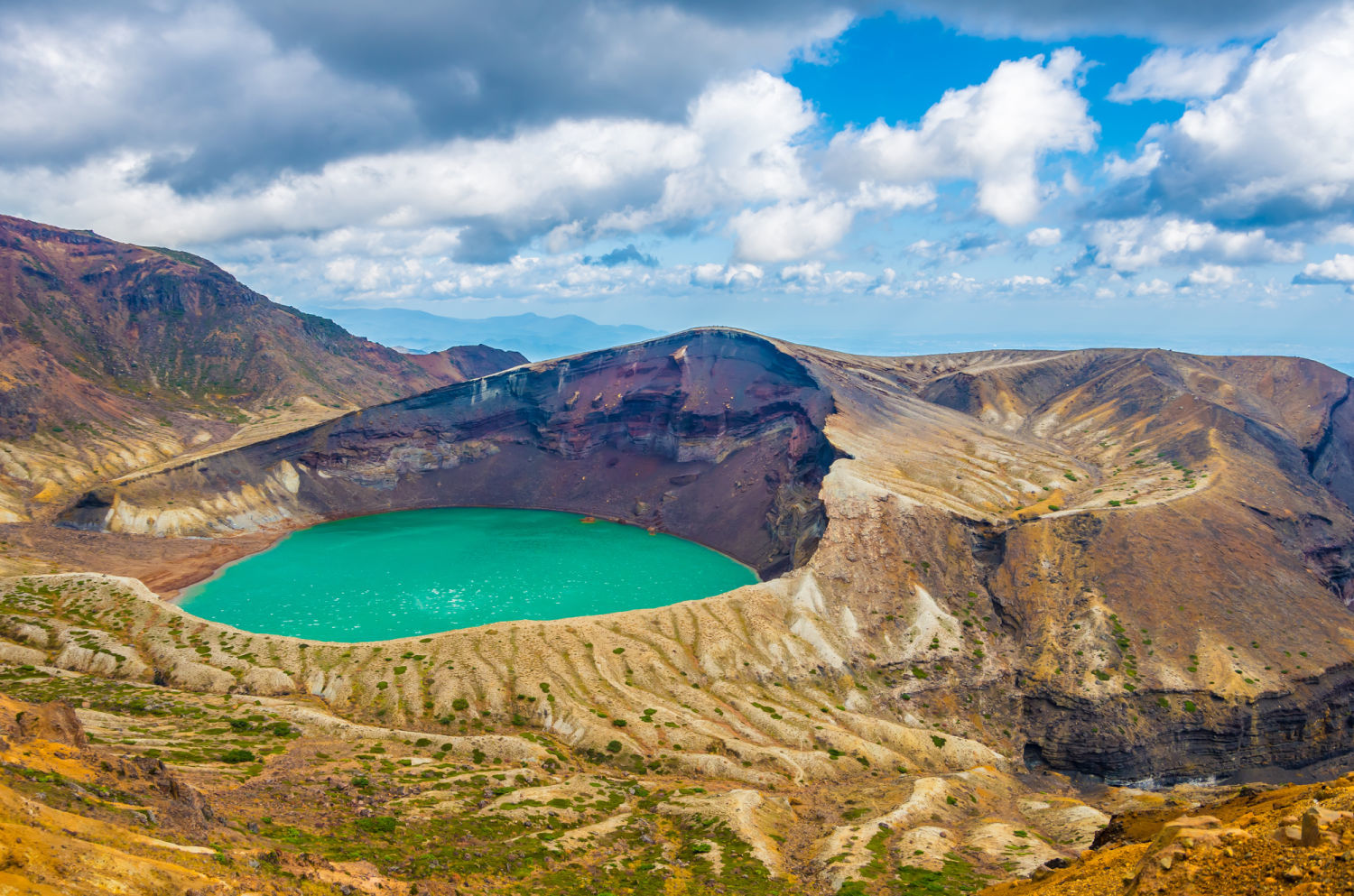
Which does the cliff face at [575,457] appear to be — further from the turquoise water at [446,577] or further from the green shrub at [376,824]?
the green shrub at [376,824]

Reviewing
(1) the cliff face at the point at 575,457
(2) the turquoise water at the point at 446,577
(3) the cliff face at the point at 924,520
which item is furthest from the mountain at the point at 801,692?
(2) the turquoise water at the point at 446,577

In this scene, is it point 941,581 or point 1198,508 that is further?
point 1198,508

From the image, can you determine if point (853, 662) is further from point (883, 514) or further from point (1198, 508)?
point (1198, 508)

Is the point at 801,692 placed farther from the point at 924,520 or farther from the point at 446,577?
the point at 446,577

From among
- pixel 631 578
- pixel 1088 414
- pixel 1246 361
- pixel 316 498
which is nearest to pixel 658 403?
pixel 631 578

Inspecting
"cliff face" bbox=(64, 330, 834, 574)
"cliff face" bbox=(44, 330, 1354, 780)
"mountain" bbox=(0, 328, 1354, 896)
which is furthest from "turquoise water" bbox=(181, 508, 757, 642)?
"cliff face" bbox=(44, 330, 1354, 780)

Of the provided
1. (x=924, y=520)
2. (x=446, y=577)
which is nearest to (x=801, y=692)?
(x=924, y=520)
